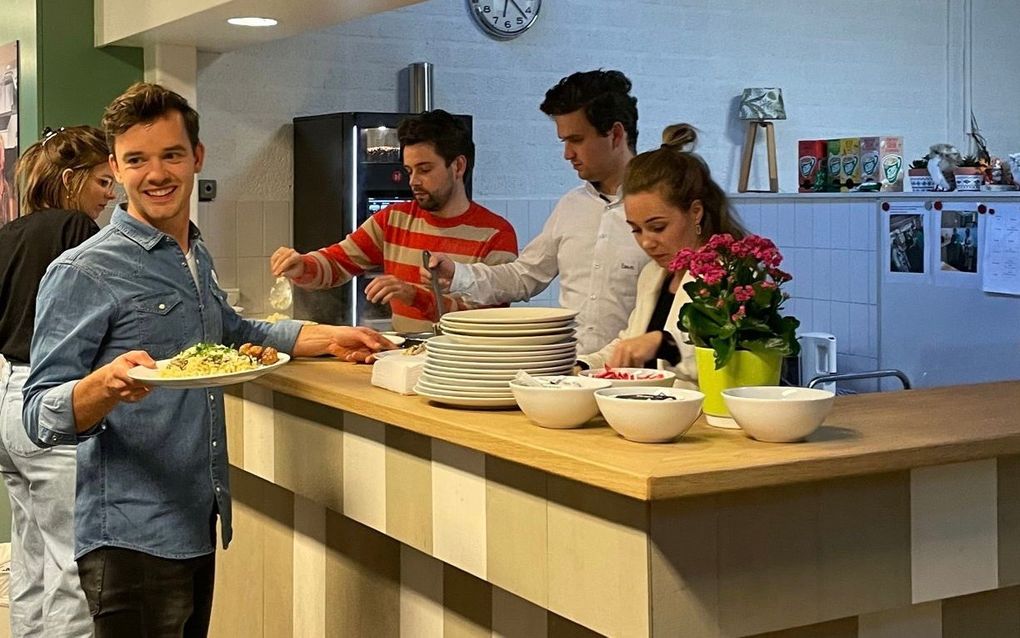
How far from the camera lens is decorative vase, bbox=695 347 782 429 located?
2186mm

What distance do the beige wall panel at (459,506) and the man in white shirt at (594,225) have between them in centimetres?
107

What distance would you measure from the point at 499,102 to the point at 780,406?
444 centimetres

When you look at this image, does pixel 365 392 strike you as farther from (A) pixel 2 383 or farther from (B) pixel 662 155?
(A) pixel 2 383

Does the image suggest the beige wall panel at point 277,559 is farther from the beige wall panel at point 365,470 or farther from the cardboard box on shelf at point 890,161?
the cardboard box on shelf at point 890,161

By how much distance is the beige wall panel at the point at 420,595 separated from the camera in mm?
2838

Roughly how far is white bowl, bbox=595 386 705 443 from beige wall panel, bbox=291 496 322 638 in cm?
141

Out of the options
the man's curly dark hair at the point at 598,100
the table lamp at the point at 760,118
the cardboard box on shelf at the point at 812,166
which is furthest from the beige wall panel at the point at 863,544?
the table lamp at the point at 760,118

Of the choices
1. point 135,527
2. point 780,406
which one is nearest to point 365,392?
point 135,527

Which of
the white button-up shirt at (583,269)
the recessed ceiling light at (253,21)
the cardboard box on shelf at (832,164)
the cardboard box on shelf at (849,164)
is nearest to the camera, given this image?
the white button-up shirt at (583,269)

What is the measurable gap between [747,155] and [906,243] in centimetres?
140

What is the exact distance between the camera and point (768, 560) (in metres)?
1.97

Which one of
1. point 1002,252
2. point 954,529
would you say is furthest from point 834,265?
point 954,529

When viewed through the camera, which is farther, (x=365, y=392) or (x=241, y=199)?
(x=241, y=199)

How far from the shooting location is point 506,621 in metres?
2.62
